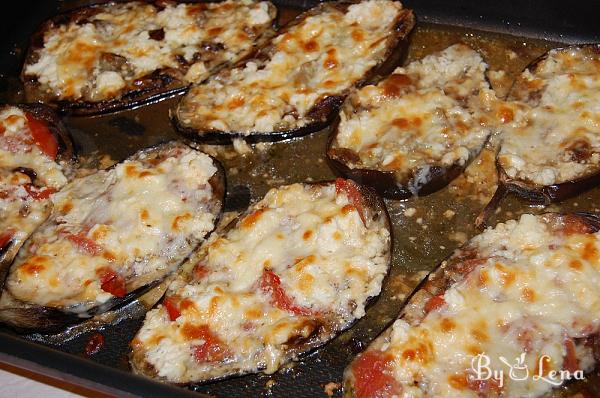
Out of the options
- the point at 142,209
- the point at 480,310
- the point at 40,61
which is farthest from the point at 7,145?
the point at 480,310

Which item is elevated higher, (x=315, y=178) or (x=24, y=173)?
(x=24, y=173)

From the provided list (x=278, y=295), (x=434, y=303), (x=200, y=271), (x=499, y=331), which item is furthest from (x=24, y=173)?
(x=499, y=331)

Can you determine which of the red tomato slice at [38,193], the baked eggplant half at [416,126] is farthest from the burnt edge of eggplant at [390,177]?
the red tomato slice at [38,193]

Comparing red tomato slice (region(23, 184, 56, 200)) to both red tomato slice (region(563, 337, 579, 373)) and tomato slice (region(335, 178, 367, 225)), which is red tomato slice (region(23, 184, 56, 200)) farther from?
red tomato slice (region(563, 337, 579, 373))

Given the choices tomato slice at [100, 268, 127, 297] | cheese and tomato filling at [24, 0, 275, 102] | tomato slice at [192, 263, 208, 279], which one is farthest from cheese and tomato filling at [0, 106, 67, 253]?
tomato slice at [192, 263, 208, 279]

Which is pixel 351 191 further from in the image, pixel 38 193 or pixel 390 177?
pixel 38 193

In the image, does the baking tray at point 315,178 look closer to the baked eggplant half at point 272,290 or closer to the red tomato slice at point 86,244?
the baked eggplant half at point 272,290
